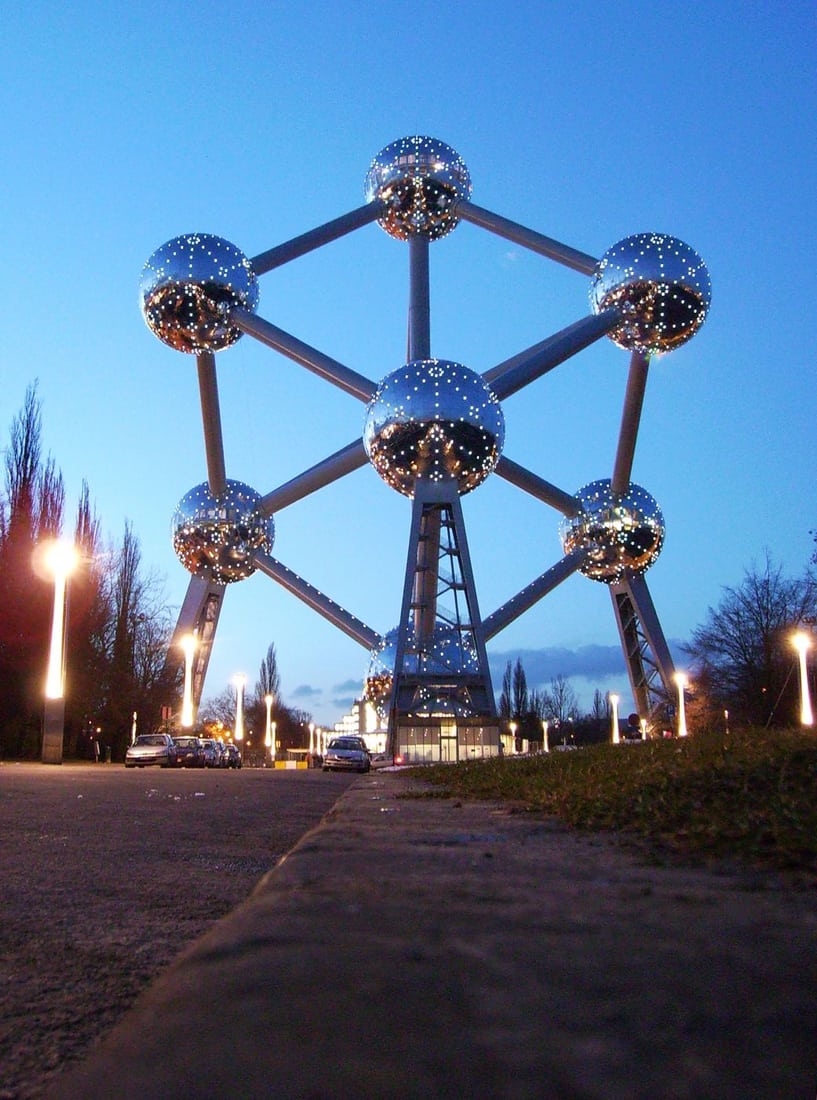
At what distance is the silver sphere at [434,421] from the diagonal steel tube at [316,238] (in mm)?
8356

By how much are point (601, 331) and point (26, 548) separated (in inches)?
879

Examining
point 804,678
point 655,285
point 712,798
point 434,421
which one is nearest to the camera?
point 712,798

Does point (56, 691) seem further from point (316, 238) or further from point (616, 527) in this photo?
point (616, 527)

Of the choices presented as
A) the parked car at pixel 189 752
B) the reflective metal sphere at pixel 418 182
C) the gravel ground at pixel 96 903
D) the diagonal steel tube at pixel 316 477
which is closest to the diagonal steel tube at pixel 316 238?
the reflective metal sphere at pixel 418 182

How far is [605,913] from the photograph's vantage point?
1.28 meters

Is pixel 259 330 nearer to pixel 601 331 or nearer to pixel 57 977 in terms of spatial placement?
pixel 601 331

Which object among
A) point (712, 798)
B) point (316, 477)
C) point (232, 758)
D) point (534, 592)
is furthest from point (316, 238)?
point (712, 798)

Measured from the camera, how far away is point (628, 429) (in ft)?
126

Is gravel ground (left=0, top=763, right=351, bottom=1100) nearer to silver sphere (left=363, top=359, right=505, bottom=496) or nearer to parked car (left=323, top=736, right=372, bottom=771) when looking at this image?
parked car (left=323, top=736, right=372, bottom=771)

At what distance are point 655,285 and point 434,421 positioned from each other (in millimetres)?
9824

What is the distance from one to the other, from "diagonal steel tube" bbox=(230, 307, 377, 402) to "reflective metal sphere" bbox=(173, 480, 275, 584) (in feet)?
18.9

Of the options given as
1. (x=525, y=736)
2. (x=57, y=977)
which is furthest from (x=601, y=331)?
(x=525, y=736)

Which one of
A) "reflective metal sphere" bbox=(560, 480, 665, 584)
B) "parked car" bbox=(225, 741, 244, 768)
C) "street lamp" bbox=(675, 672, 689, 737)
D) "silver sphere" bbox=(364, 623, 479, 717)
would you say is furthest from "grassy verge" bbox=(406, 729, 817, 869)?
"parked car" bbox=(225, 741, 244, 768)

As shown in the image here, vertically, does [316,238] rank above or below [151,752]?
above
